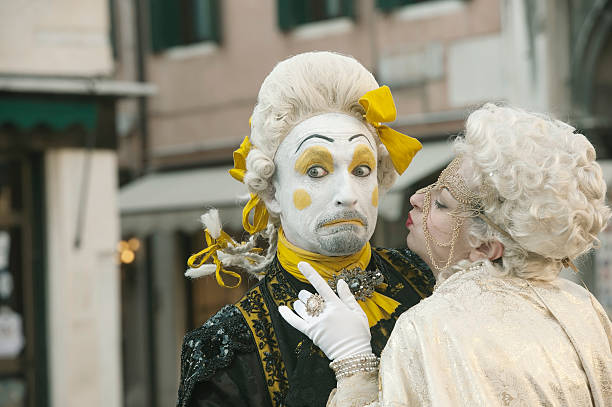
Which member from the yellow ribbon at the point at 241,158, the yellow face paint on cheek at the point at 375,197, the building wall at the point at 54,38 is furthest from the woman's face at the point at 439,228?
the building wall at the point at 54,38

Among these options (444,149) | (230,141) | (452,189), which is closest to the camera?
(452,189)

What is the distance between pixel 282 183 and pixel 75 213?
4.88 m

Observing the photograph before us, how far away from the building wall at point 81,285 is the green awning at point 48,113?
0.29 metres

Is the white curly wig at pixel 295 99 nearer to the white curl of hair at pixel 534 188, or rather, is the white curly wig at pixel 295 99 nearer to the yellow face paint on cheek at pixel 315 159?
the yellow face paint on cheek at pixel 315 159

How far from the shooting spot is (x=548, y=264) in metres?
2.28

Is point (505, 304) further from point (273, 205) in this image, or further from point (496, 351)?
point (273, 205)

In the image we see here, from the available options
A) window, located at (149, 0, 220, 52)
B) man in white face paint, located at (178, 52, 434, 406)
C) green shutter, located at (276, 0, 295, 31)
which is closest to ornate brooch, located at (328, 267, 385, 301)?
man in white face paint, located at (178, 52, 434, 406)

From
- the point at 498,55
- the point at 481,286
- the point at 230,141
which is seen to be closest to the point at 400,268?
the point at 481,286

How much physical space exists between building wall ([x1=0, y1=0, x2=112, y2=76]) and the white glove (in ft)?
17.1

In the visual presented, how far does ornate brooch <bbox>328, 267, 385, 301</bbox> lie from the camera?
261 cm

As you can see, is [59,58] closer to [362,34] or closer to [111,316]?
[111,316]

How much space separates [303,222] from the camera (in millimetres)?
2600

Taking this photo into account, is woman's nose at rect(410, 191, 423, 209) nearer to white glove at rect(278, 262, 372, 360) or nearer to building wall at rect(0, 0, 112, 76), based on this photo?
white glove at rect(278, 262, 372, 360)

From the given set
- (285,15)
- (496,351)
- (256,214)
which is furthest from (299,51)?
(496,351)
